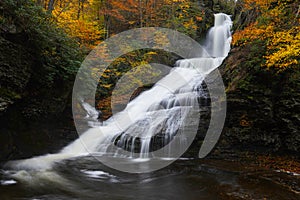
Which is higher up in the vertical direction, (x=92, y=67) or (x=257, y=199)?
(x=92, y=67)

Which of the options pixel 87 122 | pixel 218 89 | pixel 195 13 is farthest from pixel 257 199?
pixel 195 13

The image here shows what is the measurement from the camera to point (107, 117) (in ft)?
41.9

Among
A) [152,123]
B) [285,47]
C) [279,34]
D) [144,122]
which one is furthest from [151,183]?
Answer: [279,34]

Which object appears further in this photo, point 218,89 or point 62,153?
point 218,89

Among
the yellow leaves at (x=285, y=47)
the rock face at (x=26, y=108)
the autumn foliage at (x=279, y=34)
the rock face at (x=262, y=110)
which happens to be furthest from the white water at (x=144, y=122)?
the yellow leaves at (x=285, y=47)

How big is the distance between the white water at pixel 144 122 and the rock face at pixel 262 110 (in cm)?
179

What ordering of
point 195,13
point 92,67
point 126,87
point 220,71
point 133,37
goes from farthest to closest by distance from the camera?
point 195,13, point 133,37, point 126,87, point 92,67, point 220,71

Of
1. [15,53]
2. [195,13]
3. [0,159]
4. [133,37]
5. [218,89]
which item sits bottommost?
[0,159]

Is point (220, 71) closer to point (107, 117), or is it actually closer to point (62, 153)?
point (107, 117)

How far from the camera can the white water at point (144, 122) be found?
29.6 feet

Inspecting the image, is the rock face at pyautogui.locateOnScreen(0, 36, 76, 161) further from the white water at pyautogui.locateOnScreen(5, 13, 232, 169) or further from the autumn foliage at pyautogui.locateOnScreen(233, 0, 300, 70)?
the autumn foliage at pyautogui.locateOnScreen(233, 0, 300, 70)

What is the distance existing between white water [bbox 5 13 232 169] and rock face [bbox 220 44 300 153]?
179 cm

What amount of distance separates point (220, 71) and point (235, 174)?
18.7 feet

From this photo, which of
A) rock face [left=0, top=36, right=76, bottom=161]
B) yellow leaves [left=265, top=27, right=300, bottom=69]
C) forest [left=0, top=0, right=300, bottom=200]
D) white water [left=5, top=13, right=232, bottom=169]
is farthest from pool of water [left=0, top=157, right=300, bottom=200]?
yellow leaves [left=265, top=27, right=300, bottom=69]
